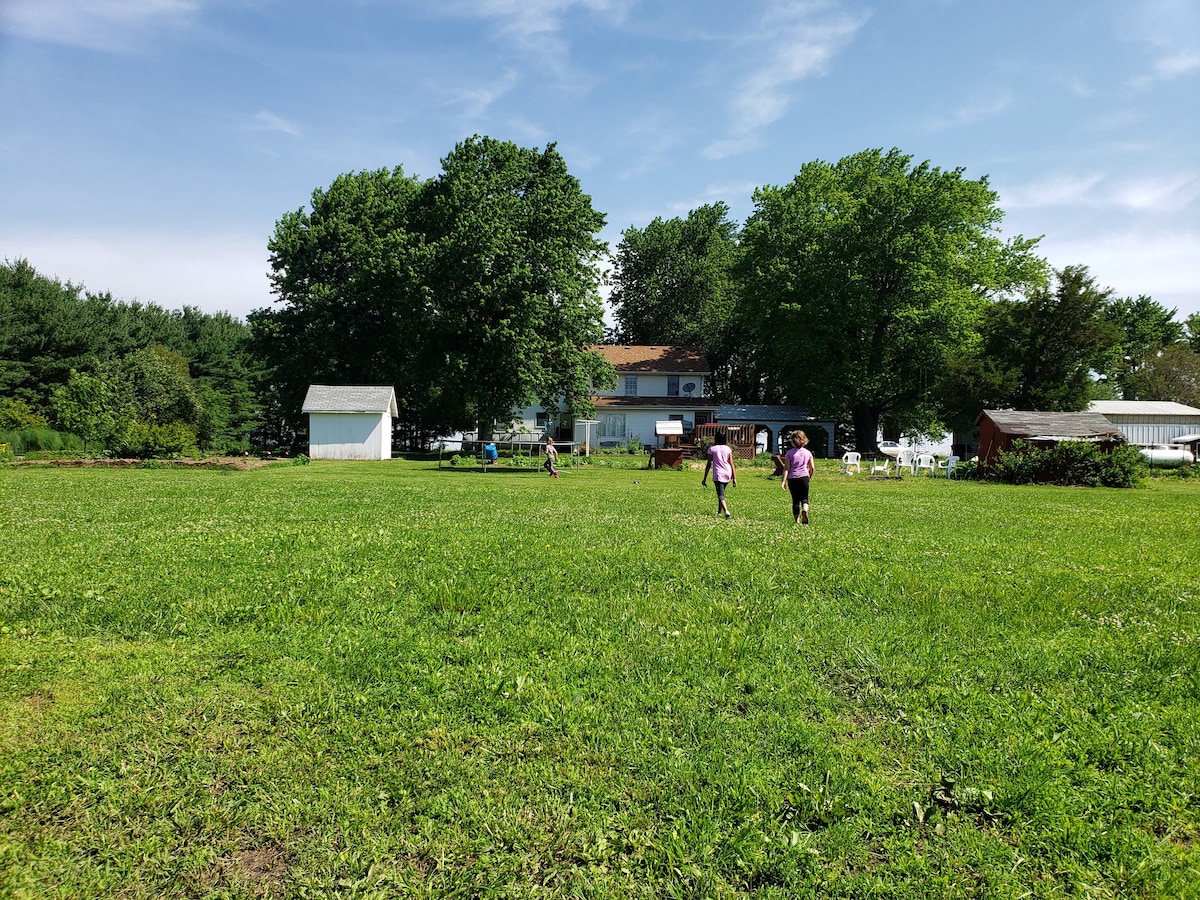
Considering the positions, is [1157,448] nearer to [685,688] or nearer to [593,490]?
[593,490]

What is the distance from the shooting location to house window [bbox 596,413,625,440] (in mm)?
56875

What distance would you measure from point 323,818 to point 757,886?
2.19 metres

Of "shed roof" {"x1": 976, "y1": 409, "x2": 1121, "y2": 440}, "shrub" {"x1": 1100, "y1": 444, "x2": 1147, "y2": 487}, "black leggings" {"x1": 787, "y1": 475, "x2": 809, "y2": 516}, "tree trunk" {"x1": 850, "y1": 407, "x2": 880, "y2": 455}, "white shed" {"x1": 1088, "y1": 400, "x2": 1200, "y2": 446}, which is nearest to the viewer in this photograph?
"black leggings" {"x1": 787, "y1": 475, "x2": 809, "y2": 516}

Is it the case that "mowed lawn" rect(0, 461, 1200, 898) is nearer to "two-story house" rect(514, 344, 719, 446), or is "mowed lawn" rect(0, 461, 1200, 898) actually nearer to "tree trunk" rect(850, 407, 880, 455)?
"tree trunk" rect(850, 407, 880, 455)

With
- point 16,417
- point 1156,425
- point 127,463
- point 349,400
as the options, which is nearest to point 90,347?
point 16,417

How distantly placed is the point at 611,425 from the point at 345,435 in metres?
23.4

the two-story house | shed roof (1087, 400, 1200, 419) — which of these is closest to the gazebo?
the two-story house

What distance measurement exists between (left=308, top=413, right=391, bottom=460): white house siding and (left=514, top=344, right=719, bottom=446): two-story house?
16.7m

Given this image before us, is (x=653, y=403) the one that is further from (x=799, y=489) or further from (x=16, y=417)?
(x=799, y=489)

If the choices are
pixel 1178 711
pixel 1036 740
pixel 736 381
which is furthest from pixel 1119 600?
pixel 736 381

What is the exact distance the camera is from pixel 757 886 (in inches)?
122

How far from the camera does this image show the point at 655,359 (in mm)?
59688

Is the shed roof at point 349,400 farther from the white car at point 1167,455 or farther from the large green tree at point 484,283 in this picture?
the white car at point 1167,455

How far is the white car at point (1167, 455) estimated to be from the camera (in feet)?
140
